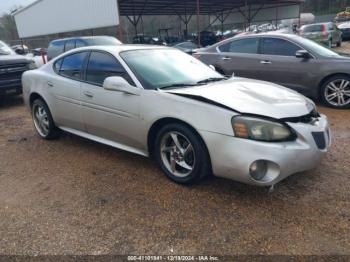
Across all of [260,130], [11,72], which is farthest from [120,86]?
[11,72]

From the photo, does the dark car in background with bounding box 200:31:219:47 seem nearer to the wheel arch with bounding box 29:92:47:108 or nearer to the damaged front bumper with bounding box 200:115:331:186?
the wheel arch with bounding box 29:92:47:108

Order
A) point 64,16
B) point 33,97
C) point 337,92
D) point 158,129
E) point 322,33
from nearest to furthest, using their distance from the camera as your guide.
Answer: point 158,129 < point 33,97 < point 337,92 < point 322,33 < point 64,16

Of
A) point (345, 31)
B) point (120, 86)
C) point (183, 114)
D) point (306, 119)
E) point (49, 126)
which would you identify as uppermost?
point (120, 86)

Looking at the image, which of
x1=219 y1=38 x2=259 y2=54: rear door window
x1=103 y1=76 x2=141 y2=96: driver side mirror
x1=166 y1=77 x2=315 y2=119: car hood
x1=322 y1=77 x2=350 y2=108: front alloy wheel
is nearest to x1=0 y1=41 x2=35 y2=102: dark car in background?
x1=219 y1=38 x2=259 y2=54: rear door window

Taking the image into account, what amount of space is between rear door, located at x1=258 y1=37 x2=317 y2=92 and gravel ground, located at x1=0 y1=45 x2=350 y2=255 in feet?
8.70

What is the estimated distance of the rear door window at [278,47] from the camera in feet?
22.6

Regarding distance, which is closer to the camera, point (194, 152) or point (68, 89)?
point (194, 152)

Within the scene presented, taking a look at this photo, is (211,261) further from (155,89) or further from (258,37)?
(258,37)

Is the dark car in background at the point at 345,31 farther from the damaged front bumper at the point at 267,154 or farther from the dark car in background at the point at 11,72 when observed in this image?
the damaged front bumper at the point at 267,154

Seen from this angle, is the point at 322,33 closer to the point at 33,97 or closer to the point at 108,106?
the point at 33,97

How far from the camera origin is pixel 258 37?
7.37m

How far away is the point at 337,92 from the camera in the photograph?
6.44 metres

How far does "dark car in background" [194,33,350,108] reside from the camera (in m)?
6.41

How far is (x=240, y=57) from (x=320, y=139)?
470 centimetres
